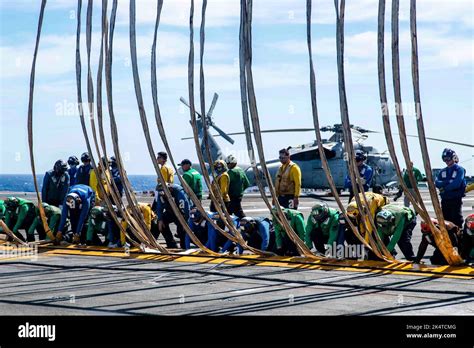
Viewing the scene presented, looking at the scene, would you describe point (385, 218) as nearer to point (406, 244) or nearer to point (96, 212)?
point (406, 244)

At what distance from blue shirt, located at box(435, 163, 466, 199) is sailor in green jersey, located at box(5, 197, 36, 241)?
6.91 m

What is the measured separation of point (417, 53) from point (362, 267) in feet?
9.63

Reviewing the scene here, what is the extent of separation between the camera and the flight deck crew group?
1377 centimetres

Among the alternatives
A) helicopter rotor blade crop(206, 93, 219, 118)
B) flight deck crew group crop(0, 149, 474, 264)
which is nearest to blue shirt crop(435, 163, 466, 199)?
flight deck crew group crop(0, 149, 474, 264)

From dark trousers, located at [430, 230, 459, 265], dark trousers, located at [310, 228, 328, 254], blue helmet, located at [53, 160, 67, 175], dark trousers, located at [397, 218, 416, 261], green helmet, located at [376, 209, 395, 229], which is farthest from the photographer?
blue helmet, located at [53, 160, 67, 175]

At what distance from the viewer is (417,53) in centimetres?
1160

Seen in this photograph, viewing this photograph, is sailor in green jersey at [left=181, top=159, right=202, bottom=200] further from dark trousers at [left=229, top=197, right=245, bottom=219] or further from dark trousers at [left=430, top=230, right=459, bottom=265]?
dark trousers at [left=430, top=230, right=459, bottom=265]

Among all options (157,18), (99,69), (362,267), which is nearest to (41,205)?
(99,69)

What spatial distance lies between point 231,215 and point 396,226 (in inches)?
142

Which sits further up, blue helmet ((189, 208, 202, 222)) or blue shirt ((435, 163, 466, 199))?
blue shirt ((435, 163, 466, 199))

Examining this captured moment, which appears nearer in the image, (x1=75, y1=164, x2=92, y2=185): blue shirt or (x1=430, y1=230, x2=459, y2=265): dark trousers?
(x1=430, y1=230, x2=459, y2=265): dark trousers

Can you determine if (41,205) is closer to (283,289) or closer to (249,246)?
(249,246)

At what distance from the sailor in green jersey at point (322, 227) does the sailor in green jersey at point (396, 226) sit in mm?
651

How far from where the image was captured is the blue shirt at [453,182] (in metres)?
14.9
